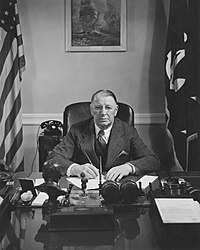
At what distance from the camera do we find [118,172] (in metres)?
2.50

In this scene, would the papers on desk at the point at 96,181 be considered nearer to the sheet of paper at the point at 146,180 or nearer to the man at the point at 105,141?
the sheet of paper at the point at 146,180

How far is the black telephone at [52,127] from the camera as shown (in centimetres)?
434

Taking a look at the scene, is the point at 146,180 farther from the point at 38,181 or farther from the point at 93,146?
the point at 93,146

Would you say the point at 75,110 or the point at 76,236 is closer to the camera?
the point at 76,236

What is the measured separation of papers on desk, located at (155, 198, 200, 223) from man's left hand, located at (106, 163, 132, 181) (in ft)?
1.62

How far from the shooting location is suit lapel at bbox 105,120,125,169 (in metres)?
3.01

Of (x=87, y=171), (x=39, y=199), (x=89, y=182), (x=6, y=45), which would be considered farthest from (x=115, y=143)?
(x=6, y=45)

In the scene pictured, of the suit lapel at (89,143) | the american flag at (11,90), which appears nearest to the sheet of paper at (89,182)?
the suit lapel at (89,143)

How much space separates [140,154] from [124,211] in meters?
1.20

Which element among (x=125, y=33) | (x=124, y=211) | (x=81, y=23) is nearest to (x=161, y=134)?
(x=125, y=33)

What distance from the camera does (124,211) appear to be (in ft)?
6.22

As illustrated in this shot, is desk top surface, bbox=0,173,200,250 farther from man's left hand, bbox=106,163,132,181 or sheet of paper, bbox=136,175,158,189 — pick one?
man's left hand, bbox=106,163,132,181

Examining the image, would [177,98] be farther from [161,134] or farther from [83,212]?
[83,212]

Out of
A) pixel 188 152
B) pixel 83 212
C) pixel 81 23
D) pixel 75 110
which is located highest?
pixel 81 23
